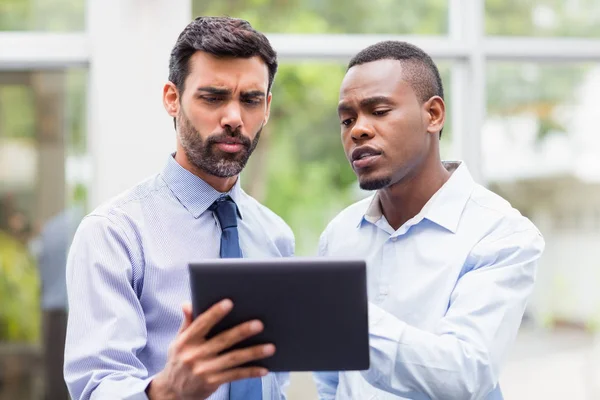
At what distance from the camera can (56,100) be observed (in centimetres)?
338

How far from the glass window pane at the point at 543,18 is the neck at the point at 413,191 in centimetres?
192

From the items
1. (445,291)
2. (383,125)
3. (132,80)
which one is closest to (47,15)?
(132,80)

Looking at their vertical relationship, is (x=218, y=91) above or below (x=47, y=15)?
below

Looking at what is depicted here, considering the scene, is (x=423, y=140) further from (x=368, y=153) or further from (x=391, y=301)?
(x=391, y=301)

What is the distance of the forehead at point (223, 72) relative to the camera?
173cm

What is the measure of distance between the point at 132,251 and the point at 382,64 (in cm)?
75

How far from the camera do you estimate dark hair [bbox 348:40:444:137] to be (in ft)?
6.04

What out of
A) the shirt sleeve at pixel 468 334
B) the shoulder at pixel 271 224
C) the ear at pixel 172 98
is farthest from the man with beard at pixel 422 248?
the ear at pixel 172 98

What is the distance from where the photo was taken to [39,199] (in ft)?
11.1

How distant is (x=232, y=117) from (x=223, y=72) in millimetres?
111

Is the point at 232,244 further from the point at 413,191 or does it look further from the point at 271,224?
the point at 413,191

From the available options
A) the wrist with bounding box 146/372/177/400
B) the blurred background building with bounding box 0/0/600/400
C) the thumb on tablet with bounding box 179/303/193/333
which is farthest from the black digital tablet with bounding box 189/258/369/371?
the blurred background building with bounding box 0/0/600/400

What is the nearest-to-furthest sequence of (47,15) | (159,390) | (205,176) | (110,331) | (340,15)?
(159,390)
(110,331)
(205,176)
(47,15)
(340,15)

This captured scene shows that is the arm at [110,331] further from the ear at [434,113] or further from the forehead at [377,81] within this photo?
the ear at [434,113]
